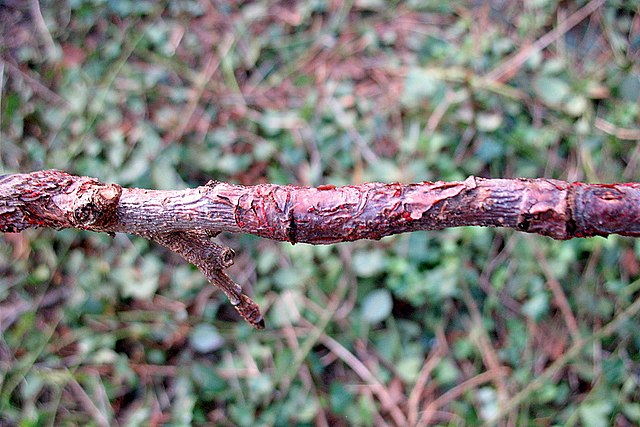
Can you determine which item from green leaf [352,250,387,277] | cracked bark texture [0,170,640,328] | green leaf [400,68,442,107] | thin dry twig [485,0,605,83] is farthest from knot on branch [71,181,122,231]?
thin dry twig [485,0,605,83]

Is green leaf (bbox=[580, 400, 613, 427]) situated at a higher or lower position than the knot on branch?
lower

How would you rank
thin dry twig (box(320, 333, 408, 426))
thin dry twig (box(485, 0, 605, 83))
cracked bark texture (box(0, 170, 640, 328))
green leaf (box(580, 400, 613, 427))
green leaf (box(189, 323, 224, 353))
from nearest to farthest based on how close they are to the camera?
cracked bark texture (box(0, 170, 640, 328)) → green leaf (box(580, 400, 613, 427)) → thin dry twig (box(320, 333, 408, 426)) → green leaf (box(189, 323, 224, 353)) → thin dry twig (box(485, 0, 605, 83))

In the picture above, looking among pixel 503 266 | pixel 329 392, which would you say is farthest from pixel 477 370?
pixel 329 392

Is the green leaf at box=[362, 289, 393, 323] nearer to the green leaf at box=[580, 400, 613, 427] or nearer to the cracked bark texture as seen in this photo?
the green leaf at box=[580, 400, 613, 427]

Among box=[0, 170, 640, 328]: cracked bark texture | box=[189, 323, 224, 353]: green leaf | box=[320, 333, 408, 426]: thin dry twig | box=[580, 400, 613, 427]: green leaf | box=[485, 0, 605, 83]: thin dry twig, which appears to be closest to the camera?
box=[0, 170, 640, 328]: cracked bark texture

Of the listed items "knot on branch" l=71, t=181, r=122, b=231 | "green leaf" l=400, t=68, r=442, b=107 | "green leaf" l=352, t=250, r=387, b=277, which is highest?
"knot on branch" l=71, t=181, r=122, b=231

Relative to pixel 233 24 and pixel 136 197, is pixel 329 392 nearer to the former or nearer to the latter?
pixel 136 197
